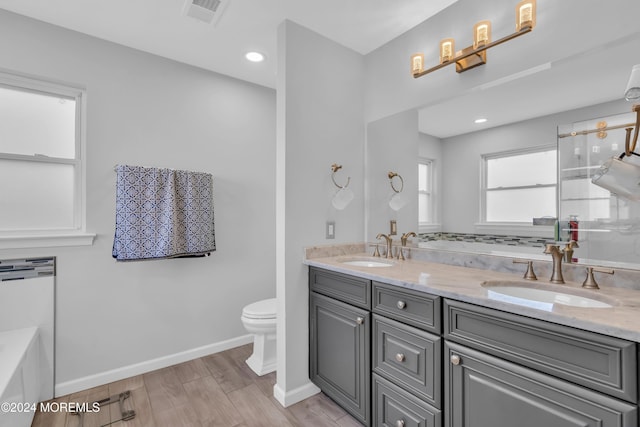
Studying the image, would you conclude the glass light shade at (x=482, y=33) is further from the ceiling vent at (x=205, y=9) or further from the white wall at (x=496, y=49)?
the ceiling vent at (x=205, y=9)

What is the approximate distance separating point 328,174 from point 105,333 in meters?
1.93

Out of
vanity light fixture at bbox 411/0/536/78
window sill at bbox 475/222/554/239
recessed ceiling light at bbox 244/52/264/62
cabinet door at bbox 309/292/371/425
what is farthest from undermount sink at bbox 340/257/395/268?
recessed ceiling light at bbox 244/52/264/62

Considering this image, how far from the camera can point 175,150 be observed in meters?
2.41

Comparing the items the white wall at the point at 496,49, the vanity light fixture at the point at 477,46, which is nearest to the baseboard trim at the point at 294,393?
the white wall at the point at 496,49

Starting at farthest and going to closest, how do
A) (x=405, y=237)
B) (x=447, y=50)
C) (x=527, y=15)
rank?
1. (x=405, y=237)
2. (x=447, y=50)
3. (x=527, y=15)

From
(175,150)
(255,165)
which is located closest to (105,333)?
(175,150)

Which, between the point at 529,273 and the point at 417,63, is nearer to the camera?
the point at 529,273

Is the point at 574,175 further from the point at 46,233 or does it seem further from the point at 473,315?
the point at 46,233

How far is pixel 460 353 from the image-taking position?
1190 mm

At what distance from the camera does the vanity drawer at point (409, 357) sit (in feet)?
4.21

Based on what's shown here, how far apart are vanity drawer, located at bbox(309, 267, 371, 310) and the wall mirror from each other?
1.96ft

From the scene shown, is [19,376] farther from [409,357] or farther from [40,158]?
[409,357]

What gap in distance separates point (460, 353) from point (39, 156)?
269 centimetres

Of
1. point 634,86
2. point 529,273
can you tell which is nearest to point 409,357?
point 529,273
